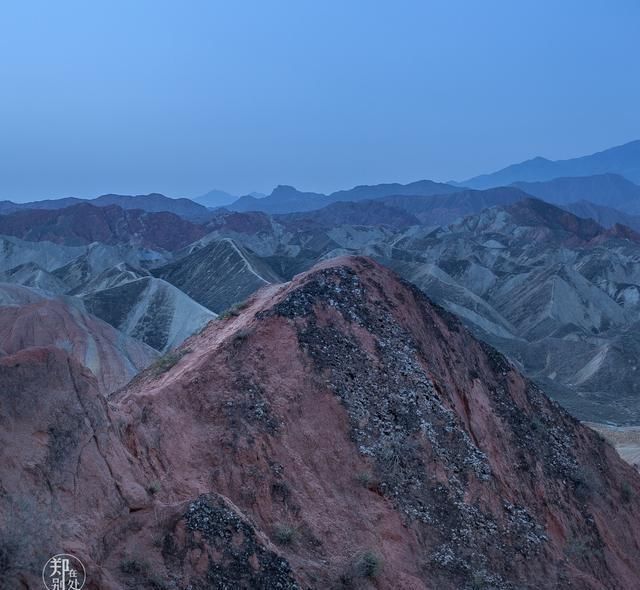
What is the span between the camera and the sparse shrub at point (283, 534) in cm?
944

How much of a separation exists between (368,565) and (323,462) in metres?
1.90

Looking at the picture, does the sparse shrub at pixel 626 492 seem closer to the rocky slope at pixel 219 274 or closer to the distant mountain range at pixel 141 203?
the rocky slope at pixel 219 274

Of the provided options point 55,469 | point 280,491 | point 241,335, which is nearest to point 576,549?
point 280,491

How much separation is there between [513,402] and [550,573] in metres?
3.97

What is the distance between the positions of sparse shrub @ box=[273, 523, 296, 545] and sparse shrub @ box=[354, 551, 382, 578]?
0.89 metres

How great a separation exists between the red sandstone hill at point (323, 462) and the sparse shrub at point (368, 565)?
3 cm

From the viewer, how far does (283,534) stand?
947 centimetres

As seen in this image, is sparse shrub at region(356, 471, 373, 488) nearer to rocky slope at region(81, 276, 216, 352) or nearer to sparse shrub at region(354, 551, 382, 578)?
sparse shrub at region(354, 551, 382, 578)

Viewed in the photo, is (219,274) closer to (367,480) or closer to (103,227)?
(367,480)

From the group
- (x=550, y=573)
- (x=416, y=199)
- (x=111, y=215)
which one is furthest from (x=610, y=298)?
(x=416, y=199)

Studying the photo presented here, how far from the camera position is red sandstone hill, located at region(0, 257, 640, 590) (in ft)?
26.1

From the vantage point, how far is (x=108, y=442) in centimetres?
876

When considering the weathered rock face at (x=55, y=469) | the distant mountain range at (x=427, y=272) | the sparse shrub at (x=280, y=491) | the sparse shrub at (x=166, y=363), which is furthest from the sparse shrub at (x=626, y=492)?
the distant mountain range at (x=427, y=272)

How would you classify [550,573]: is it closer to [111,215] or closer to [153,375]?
[153,375]
